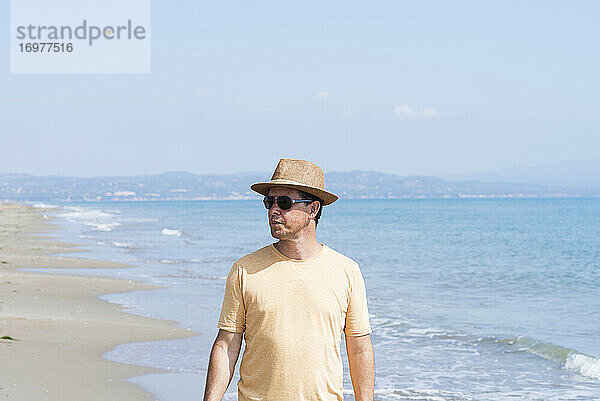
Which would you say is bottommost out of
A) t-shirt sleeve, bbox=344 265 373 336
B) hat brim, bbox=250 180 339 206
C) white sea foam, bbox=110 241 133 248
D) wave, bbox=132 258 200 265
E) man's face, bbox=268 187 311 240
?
white sea foam, bbox=110 241 133 248

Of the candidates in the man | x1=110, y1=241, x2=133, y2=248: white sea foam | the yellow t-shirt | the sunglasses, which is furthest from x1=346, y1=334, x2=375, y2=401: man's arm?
x1=110, y1=241, x2=133, y2=248: white sea foam

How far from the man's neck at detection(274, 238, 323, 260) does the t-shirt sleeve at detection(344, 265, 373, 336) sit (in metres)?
0.21

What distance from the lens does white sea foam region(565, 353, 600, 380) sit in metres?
10.6

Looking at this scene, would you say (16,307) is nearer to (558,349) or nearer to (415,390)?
(415,390)

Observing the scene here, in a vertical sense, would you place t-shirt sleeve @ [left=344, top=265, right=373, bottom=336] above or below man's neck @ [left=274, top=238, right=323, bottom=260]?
below

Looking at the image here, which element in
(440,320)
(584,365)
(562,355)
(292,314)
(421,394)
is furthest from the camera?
(440,320)

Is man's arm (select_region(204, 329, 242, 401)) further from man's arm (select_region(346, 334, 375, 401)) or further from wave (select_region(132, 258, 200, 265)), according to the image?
wave (select_region(132, 258, 200, 265))

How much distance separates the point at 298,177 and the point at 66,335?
28.0 ft

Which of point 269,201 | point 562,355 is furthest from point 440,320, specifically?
point 269,201

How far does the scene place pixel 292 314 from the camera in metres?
3.62

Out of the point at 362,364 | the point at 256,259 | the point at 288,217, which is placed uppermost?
the point at 288,217

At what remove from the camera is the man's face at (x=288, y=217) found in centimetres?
374

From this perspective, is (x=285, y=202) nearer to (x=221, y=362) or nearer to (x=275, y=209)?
(x=275, y=209)

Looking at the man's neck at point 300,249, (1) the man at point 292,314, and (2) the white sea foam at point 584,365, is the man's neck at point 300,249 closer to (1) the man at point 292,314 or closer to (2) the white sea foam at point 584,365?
(1) the man at point 292,314
